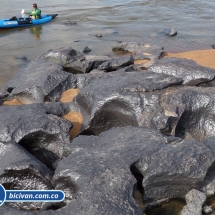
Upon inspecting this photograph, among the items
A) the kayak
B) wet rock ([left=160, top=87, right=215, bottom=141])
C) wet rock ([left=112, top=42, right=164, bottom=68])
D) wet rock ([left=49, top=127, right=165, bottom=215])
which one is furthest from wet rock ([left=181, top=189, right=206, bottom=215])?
the kayak

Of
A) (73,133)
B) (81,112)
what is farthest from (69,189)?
(81,112)

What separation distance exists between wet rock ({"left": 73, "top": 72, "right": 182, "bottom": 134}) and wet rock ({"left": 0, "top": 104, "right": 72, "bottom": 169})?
474mm

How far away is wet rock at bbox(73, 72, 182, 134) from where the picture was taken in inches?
181

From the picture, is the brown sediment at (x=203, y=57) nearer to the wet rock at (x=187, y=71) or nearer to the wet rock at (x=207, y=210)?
the wet rock at (x=187, y=71)

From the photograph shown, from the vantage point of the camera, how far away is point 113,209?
113 inches

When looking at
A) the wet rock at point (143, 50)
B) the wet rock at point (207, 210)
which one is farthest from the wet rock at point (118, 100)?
the wet rock at point (143, 50)

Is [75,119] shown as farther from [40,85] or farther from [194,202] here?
[194,202]

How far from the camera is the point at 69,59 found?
850 centimetres

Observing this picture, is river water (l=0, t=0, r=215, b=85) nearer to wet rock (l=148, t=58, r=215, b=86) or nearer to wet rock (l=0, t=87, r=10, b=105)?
wet rock (l=0, t=87, r=10, b=105)

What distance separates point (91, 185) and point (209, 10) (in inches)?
668

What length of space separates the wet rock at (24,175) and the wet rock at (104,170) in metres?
0.32

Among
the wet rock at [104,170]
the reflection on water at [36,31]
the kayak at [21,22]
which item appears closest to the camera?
the wet rock at [104,170]

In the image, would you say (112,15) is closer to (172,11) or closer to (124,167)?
(172,11)

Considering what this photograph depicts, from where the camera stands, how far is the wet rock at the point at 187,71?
18.5 ft
